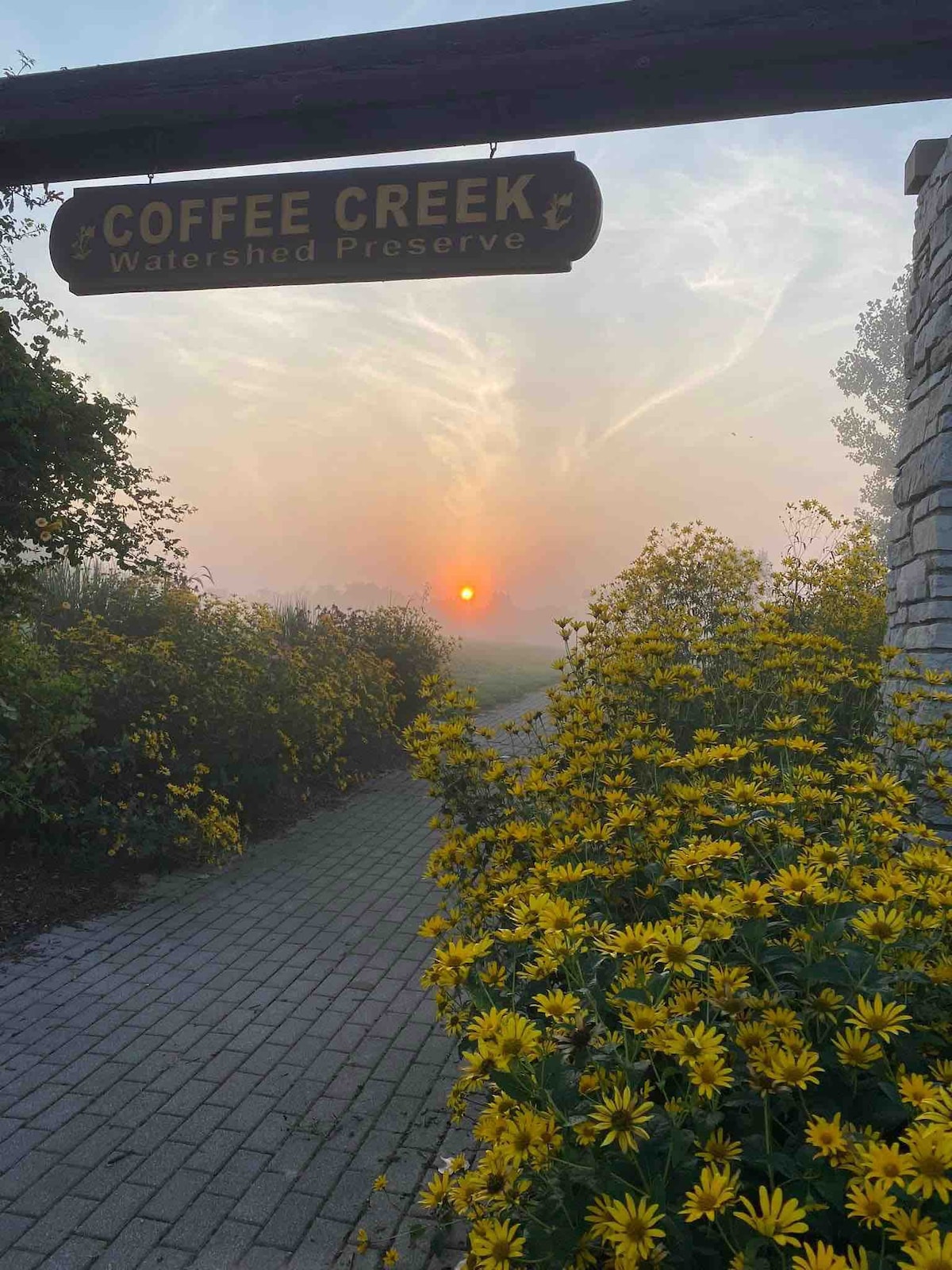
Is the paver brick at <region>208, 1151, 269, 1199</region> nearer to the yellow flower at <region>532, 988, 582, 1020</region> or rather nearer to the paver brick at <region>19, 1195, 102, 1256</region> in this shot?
the paver brick at <region>19, 1195, 102, 1256</region>

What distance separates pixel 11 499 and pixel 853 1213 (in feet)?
17.7

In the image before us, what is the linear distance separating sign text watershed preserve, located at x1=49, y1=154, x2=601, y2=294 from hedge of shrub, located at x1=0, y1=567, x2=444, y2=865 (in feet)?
8.49

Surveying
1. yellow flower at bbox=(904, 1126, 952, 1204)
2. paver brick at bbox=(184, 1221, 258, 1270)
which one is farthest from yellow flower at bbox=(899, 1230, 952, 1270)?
paver brick at bbox=(184, 1221, 258, 1270)

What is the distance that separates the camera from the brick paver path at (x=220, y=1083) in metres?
2.94

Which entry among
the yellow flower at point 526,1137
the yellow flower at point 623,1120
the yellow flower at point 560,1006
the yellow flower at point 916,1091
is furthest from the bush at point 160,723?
the yellow flower at point 916,1091

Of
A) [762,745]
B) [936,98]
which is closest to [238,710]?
[762,745]

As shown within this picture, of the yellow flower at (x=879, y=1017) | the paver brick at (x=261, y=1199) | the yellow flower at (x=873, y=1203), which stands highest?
the yellow flower at (x=879, y=1017)

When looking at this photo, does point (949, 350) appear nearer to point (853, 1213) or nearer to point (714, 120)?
point (714, 120)

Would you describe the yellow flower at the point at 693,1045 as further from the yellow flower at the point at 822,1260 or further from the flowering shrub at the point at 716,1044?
the yellow flower at the point at 822,1260

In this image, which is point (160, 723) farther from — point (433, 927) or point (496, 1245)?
point (496, 1245)

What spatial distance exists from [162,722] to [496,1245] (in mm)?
5972

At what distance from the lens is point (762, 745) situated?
401cm

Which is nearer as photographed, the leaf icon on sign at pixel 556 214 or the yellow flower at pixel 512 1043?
the yellow flower at pixel 512 1043

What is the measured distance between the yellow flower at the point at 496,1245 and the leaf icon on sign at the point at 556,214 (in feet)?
12.0
